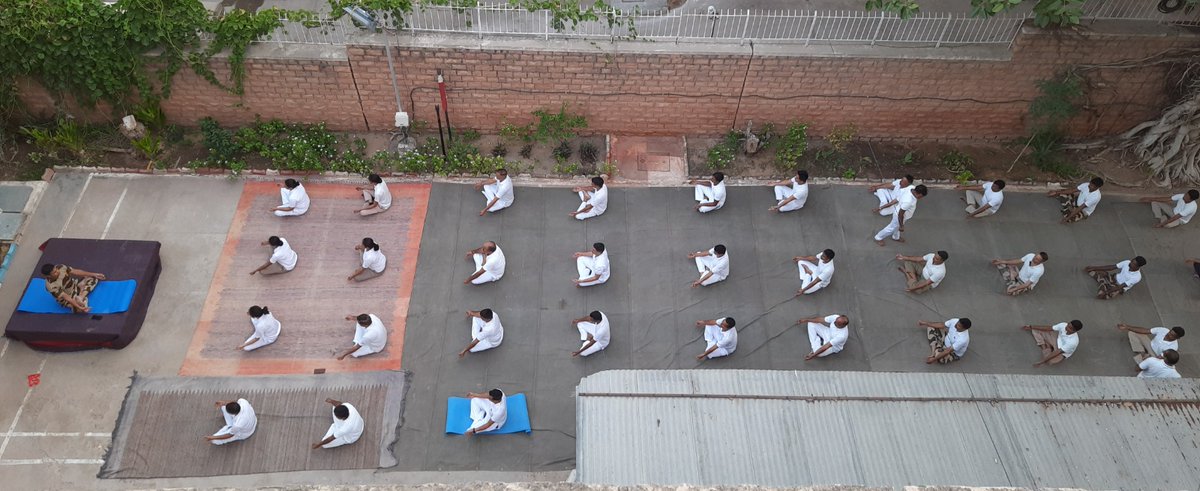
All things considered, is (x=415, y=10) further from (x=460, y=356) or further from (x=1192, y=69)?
(x=1192, y=69)

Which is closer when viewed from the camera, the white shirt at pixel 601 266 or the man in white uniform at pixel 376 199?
the white shirt at pixel 601 266

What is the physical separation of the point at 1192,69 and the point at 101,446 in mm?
17585

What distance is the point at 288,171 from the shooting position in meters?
11.6

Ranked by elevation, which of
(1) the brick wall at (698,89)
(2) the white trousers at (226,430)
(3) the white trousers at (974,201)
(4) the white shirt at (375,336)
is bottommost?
(2) the white trousers at (226,430)

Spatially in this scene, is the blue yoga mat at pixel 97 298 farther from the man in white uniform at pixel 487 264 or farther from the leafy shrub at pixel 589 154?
the leafy shrub at pixel 589 154

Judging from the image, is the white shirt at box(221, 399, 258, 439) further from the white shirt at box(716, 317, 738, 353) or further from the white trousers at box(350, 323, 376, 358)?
the white shirt at box(716, 317, 738, 353)

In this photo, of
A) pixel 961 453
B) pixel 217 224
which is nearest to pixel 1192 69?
pixel 961 453

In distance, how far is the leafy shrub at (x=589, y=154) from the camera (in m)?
12.2

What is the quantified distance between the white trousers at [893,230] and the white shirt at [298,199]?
368 inches

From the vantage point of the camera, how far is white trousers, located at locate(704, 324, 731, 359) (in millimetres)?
9523

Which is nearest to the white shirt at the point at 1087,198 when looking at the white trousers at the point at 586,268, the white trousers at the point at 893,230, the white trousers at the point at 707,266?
the white trousers at the point at 893,230

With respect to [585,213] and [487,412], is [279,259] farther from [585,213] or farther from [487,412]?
[585,213]

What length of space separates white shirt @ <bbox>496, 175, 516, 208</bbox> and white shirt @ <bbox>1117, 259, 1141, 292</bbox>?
958cm

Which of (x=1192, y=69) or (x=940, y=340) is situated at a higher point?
(x=1192, y=69)
